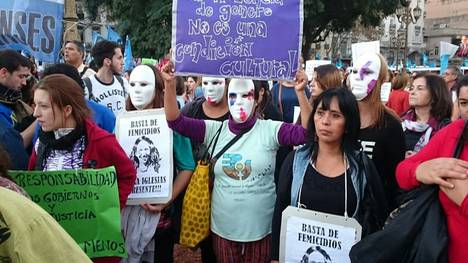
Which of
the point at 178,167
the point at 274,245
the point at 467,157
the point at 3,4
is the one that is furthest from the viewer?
the point at 3,4

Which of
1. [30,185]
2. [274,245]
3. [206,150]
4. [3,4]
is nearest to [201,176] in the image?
[206,150]

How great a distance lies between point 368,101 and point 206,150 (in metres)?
1.20

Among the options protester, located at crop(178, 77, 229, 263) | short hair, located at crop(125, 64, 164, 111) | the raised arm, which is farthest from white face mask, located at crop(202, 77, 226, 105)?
the raised arm

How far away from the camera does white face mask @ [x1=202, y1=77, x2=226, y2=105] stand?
13.9 ft

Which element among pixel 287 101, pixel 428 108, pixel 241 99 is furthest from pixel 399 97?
pixel 241 99

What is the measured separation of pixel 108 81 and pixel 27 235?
451 cm

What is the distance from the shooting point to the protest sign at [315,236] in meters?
2.87

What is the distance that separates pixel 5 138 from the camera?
3.17 meters

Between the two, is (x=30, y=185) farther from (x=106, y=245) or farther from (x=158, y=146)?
(x=158, y=146)

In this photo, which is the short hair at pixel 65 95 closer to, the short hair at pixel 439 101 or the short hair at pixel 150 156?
the short hair at pixel 150 156

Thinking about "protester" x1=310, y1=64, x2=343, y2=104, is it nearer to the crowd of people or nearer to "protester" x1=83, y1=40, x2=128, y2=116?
the crowd of people

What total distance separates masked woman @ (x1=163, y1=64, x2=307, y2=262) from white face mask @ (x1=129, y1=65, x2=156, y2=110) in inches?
12.1

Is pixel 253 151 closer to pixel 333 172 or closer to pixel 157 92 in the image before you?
pixel 333 172

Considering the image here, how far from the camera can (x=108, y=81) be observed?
18.7 ft
